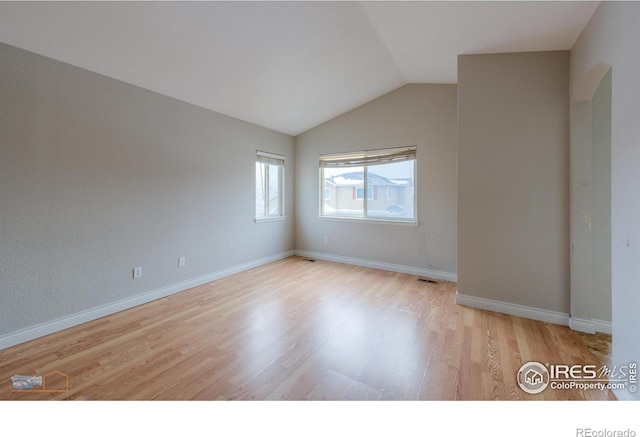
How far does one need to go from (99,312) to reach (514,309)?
13.6 ft

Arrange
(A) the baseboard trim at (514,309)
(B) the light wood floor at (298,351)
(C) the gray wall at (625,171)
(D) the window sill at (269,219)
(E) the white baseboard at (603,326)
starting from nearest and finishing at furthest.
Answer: (C) the gray wall at (625,171)
(B) the light wood floor at (298,351)
(E) the white baseboard at (603,326)
(A) the baseboard trim at (514,309)
(D) the window sill at (269,219)

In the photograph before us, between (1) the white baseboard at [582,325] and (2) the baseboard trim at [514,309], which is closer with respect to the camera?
(1) the white baseboard at [582,325]

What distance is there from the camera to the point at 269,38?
2465 millimetres

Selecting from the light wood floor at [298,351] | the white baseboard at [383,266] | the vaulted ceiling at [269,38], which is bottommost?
the light wood floor at [298,351]

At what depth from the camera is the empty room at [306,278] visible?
1.62 m

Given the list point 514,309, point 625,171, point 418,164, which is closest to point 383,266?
point 418,164

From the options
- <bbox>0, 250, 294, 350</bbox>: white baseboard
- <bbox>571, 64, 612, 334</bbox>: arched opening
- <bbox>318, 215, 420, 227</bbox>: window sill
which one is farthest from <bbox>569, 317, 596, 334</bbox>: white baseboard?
<bbox>0, 250, 294, 350</bbox>: white baseboard

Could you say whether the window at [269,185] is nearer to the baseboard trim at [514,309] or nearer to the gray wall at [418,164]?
the gray wall at [418,164]

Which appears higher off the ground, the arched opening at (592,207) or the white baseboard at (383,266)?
the arched opening at (592,207)

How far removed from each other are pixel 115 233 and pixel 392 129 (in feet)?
12.7

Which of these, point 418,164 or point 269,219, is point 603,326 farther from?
point 269,219

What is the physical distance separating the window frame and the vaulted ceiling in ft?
3.62

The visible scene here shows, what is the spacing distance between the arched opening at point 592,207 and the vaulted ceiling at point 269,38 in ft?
2.07

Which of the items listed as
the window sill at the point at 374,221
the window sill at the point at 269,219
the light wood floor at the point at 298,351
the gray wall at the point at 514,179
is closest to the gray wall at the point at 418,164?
the window sill at the point at 374,221
